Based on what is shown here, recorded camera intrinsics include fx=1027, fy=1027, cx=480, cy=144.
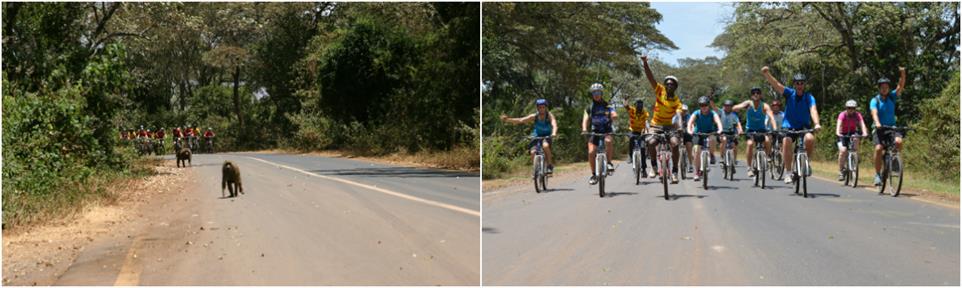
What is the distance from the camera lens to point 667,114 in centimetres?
→ 933

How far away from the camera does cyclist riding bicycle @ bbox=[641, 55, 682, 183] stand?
851cm

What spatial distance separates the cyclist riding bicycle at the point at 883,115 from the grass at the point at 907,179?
2.54ft

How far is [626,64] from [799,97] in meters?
1.63

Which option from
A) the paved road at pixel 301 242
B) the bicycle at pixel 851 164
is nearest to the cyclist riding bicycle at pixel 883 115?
the bicycle at pixel 851 164

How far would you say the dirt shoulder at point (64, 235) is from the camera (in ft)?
27.4

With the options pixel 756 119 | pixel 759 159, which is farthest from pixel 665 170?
pixel 759 159

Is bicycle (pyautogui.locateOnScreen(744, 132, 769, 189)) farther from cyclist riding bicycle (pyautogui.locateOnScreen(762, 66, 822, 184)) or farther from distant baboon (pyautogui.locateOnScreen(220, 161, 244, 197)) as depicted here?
distant baboon (pyautogui.locateOnScreen(220, 161, 244, 197))

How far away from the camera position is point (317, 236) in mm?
10266

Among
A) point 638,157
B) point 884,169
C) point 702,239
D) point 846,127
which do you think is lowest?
point 702,239

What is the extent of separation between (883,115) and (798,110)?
2642 mm

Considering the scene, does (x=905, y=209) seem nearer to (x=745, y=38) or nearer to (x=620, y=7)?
(x=620, y=7)

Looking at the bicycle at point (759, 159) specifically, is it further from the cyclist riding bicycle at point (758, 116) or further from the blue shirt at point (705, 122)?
the blue shirt at point (705, 122)

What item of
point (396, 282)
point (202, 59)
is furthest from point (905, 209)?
point (202, 59)

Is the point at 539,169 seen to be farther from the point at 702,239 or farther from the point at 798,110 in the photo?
the point at 798,110
